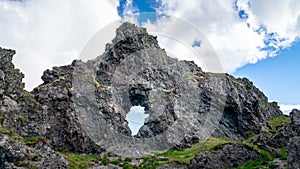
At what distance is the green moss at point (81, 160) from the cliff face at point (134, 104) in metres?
2.60

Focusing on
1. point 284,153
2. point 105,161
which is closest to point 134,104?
point 105,161

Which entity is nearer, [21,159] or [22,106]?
[21,159]

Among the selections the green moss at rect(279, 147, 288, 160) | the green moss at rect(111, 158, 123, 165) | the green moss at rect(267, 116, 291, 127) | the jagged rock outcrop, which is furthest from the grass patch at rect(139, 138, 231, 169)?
the green moss at rect(267, 116, 291, 127)

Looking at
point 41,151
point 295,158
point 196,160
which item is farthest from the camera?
point 196,160

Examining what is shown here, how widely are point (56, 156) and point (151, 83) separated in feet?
217

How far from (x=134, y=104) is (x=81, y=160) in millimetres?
49473

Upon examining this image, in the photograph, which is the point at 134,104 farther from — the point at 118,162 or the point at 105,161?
the point at 118,162

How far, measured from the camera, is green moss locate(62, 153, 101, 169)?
8065 centimetres

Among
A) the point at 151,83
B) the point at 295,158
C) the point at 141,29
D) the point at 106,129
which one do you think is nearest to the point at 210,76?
the point at 151,83

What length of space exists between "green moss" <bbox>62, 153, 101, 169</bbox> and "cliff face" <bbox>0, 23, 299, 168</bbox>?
260cm

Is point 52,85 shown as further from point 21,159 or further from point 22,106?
point 21,159

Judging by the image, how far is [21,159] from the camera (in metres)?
68.6

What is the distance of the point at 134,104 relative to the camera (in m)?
135

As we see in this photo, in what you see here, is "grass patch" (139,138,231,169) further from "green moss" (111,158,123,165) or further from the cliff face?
"green moss" (111,158,123,165)
